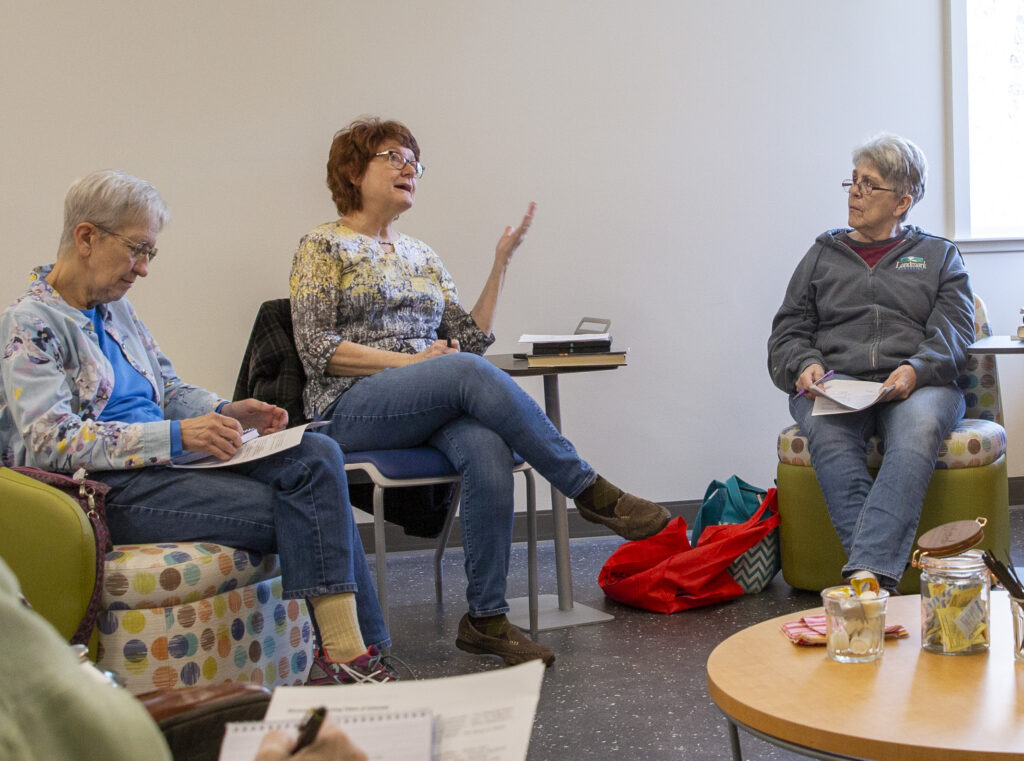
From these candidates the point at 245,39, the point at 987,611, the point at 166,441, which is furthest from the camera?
the point at 245,39

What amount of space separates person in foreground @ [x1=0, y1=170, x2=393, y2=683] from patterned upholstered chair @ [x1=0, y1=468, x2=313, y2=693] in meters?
0.07

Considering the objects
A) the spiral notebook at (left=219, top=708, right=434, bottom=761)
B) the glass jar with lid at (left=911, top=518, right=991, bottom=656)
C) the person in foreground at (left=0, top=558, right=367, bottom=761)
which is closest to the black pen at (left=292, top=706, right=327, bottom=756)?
the spiral notebook at (left=219, top=708, right=434, bottom=761)

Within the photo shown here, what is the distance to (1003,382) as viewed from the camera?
4.12 metres

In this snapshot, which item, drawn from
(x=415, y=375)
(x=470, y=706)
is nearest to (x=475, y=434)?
(x=415, y=375)

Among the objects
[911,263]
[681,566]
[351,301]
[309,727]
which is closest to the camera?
[309,727]

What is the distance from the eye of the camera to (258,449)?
80.0 inches

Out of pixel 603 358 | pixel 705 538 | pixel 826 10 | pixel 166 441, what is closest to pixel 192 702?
pixel 166 441

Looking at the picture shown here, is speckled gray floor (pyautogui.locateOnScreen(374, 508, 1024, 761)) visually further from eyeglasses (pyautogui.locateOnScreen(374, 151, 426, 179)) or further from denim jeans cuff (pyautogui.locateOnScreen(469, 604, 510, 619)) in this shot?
eyeglasses (pyautogui.locateOnScreen(374, 151, 426, 179))

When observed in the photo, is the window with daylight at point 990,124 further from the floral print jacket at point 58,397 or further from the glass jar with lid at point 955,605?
the floral print jacket at point 58,397

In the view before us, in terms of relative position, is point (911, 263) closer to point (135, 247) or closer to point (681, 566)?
point (681, 566)

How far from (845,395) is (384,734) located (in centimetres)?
238

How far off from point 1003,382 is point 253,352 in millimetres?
2884

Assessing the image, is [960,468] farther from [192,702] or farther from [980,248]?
[192,702]

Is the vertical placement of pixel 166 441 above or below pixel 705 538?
above
